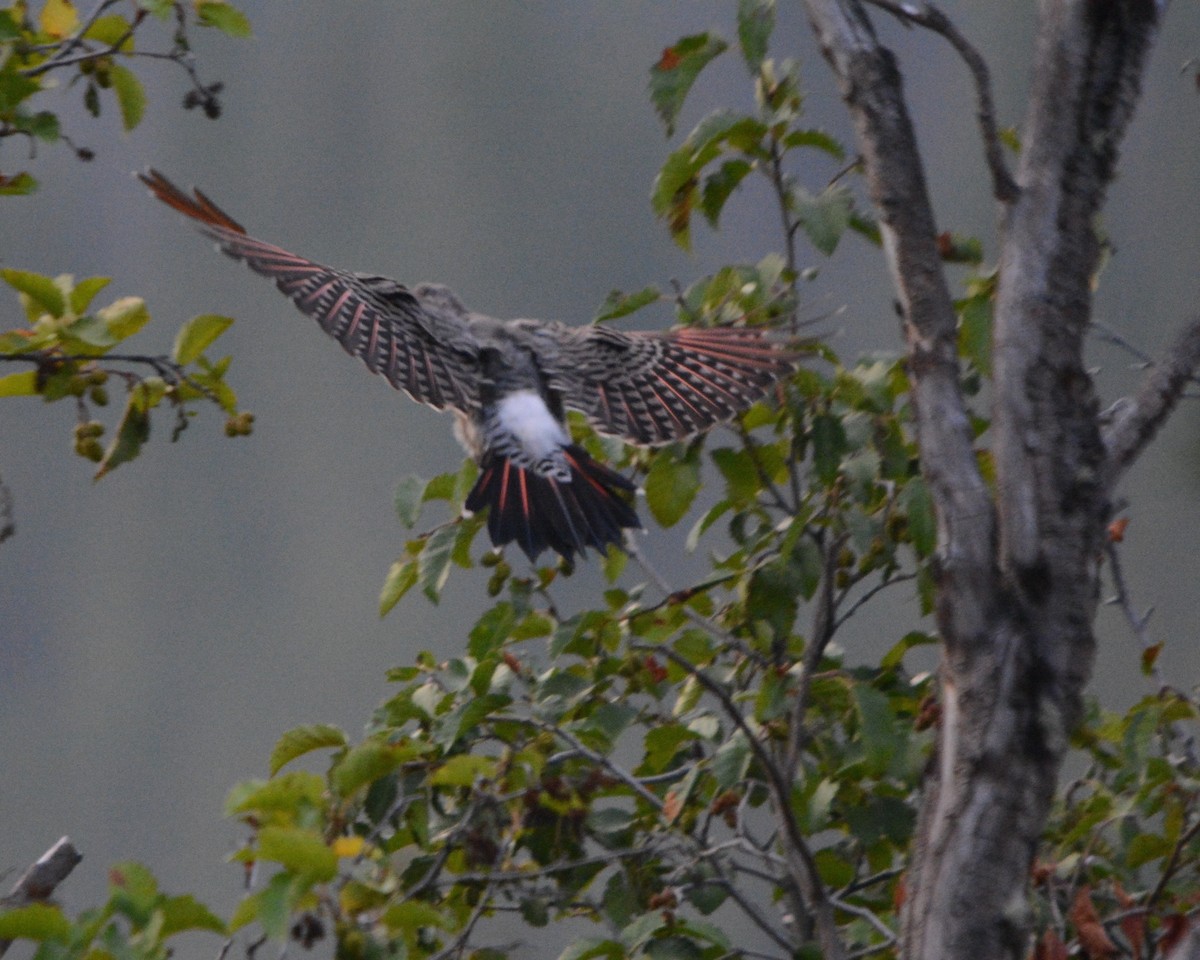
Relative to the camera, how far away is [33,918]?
1476 millimetres

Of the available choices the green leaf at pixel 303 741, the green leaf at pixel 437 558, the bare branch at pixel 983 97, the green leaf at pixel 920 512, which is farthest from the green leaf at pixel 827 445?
the green leaf at pixel 303 741

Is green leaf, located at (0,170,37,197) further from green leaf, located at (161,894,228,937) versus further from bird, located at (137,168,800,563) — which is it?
green leaf, located at (161,894,228,937)

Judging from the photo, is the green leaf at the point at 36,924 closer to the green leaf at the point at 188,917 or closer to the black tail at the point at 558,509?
the green leaf at the point at 188,917

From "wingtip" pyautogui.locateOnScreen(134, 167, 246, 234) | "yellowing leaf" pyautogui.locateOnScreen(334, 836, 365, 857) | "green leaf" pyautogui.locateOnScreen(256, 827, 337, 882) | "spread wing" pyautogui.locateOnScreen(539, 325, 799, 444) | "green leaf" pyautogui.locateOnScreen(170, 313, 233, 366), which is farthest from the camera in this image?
"spread wing" pyautogui.locateOnScreen(539, 325, 799, 444)

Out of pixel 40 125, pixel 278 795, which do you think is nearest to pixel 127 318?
pixel 40 125

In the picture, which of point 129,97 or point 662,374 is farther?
point 662,374

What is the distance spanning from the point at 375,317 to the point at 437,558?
103 cm

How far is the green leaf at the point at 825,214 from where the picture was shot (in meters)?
2.51

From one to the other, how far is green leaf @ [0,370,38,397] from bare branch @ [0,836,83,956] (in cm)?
72

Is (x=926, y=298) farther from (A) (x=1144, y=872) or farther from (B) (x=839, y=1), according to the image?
(A) (x=1144, y=872)

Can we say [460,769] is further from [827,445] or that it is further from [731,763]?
[827,445]

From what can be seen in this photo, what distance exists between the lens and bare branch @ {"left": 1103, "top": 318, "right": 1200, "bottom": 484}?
79.6 inches

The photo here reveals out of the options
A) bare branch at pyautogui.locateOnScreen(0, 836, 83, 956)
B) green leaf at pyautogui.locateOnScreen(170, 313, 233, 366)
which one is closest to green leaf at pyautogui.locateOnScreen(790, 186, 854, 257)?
green leaf at pyautogui.locateOnScreen(170, 313, 233, 366)

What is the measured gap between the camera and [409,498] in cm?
285
